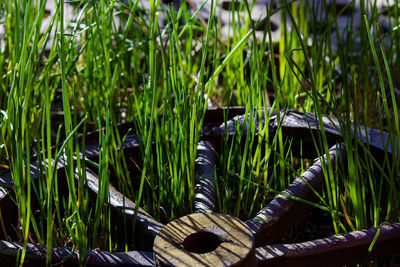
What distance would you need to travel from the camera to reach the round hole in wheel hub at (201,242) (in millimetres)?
1113

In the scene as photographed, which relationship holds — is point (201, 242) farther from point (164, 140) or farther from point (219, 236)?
point (164, 140)

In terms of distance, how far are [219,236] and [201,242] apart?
45 mm

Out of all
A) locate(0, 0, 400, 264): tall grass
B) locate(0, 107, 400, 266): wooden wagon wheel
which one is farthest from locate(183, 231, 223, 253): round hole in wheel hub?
locate(0, 0, 400, 264): tall grass

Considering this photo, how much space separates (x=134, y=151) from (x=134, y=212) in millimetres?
354

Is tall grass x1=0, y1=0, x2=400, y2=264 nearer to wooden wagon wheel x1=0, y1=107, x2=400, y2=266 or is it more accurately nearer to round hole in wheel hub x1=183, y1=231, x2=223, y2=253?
wooden wagon wheel x1=0, y1=107, x2=400, y2=266

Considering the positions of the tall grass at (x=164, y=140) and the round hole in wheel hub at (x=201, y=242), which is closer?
the round hole in wheel hub at (x=201, y=242)

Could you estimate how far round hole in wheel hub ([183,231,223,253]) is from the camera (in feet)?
3.65

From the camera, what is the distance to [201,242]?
1.14 metres

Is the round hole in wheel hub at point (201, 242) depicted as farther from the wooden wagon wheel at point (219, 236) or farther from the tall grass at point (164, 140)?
the tall grass at point (164, 140)

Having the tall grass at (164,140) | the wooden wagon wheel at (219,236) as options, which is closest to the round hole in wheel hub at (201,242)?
the wooden wagon wheel at (219,236)

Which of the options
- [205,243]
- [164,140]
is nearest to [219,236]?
[205,243]

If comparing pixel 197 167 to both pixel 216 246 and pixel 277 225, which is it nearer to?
pixel 277 225

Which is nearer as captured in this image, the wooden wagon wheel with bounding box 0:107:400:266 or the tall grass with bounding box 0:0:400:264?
Answer: the wooden wagon wheel with bounding box 0:107:400:266

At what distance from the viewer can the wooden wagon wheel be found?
1.09 meters
